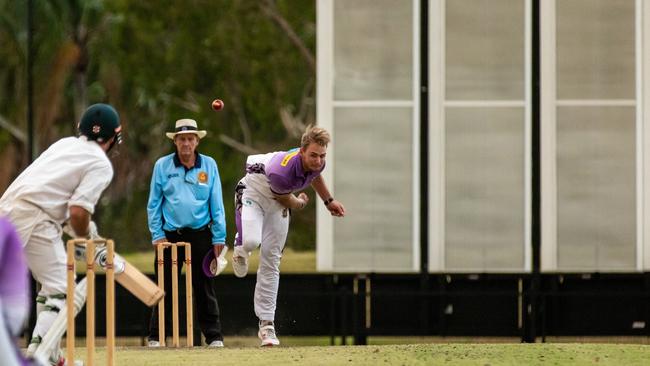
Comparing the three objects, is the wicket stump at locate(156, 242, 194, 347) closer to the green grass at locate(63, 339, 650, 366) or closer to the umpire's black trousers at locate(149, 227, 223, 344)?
the umpire's black trousers at locate(149, 227, 223, 344)

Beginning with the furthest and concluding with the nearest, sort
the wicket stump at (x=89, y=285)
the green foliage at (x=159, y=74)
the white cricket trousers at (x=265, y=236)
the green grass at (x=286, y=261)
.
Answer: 1. the green foliage at (x=159, y=74)
2. the green grass at (x=286, y=261)
3. the white cricket trousers at (x=265, y=236)
4. the wicket stump at (x=89, y=285)

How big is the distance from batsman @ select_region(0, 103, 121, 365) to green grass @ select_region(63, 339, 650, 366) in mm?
1325

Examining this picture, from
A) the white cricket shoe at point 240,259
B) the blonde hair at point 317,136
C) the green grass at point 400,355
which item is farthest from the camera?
the white cricket shoe at point 240,259

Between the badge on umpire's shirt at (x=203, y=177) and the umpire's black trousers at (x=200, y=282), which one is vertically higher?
the badge on umpire's shirt at (x=203, y=177)

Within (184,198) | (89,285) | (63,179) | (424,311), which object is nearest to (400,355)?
(184,198)

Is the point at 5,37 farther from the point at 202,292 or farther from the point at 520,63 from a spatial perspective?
the point at 202,292

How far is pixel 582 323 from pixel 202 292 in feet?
14.9

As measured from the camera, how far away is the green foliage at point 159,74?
35.5 m

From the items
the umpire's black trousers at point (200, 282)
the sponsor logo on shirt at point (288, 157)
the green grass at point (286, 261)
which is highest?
the sponsor logo on shirt at point (288, 157)

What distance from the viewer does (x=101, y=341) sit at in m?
15.6

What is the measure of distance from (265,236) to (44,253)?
9.21ft

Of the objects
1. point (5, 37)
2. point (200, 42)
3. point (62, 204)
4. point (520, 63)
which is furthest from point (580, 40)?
point (5, 37)

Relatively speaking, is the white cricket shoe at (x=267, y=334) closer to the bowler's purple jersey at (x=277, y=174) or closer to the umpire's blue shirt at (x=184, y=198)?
the umpire's blue shirt at (x=184, y=198)

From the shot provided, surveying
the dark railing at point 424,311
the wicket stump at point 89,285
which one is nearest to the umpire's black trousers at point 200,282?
the dark railing at point 424,311
